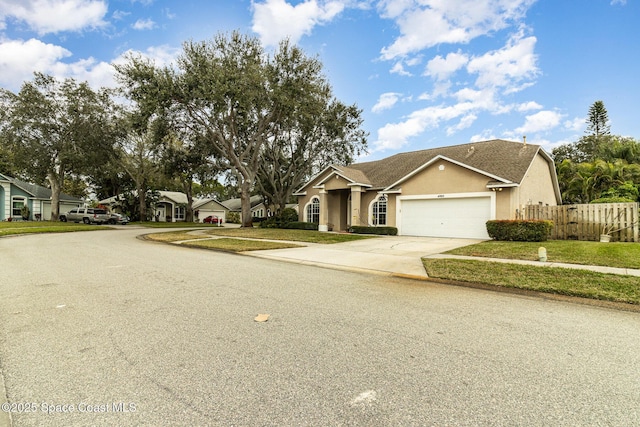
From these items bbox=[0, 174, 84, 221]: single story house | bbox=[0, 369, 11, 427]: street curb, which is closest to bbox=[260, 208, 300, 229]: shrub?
bbox=[0, 369, 11, 427]: street curb

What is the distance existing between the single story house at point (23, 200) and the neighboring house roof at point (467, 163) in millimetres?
36263

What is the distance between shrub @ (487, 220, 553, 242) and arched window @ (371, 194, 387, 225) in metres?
7.21

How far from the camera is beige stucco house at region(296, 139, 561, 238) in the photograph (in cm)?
1691

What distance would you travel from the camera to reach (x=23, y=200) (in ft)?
122

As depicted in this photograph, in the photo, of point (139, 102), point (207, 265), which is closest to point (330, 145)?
point (139, 102)

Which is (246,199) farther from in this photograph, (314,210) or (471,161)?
(471,161)

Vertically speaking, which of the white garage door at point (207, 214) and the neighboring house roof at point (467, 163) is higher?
the neighboring house roof at point (467, 163)

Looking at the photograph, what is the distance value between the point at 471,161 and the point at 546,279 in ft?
47.8

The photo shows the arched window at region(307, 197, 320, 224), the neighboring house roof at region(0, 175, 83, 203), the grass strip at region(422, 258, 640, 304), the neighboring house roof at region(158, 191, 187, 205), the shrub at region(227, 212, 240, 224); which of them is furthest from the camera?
the shrub at region(227, 212, 240, 224)

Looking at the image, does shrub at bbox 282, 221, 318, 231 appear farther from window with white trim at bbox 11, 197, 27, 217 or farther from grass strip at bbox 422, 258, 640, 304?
window with white trim at bbox 11, 197, 27, 217

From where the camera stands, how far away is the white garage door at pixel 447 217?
17.1 meters

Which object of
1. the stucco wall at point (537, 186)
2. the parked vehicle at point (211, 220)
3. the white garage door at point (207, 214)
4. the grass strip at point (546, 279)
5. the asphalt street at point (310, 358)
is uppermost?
the stucco wall at point (537, 186)

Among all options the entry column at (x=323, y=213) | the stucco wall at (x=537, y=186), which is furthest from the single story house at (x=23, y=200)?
the stucco wall at (x=537, y=186)

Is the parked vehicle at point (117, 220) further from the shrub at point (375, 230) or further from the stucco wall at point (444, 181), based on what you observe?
the stucco wall at point (444, 181)
